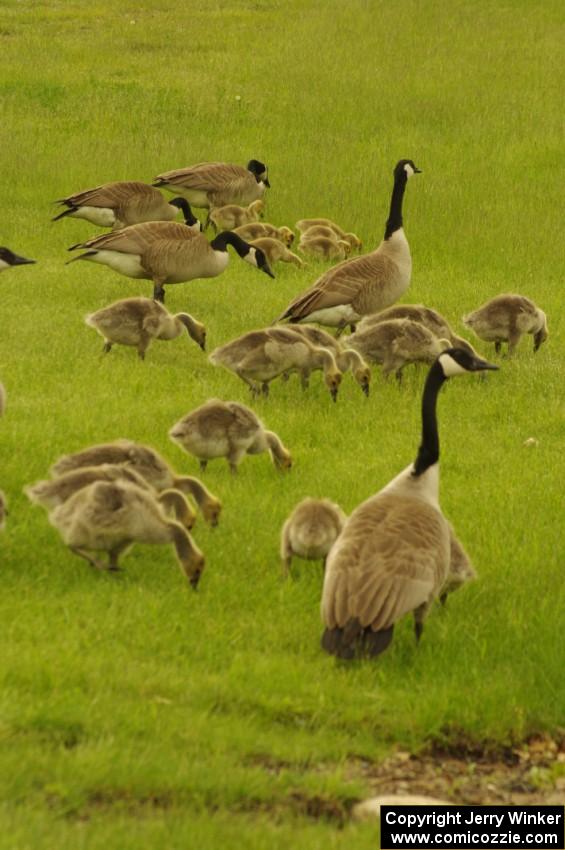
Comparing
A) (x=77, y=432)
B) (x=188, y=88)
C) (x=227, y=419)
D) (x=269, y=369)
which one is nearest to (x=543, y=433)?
(x=269, y=369)

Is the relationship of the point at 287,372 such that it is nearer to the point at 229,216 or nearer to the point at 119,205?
the point at 119,205

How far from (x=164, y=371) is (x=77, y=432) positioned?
2512 millimetres

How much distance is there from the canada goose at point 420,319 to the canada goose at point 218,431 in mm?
3695

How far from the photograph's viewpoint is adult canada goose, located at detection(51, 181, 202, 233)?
19.0 metres

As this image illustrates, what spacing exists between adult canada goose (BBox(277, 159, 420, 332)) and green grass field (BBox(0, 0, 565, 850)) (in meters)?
0.93

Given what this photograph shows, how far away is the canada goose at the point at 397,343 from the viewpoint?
13.2 meters

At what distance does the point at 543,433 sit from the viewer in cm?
1241

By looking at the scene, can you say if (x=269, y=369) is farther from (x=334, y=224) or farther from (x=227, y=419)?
(x=334, y=224)

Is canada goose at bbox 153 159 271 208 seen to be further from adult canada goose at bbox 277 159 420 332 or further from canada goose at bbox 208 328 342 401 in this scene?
canada goose at bbox 208 328 342 401

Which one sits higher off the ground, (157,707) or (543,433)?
(157,707)

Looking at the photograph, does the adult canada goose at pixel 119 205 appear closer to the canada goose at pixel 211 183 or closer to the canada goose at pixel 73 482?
the canada goose at pixel 211 183

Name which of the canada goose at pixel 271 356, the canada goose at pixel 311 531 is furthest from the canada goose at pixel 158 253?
the canada goose at pixel 311 531

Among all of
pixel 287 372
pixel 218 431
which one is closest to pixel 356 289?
pixel 287 372

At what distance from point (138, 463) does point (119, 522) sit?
1230mm
